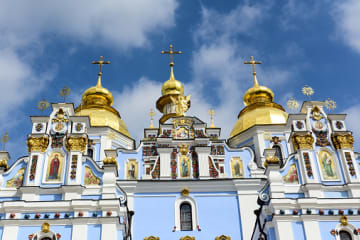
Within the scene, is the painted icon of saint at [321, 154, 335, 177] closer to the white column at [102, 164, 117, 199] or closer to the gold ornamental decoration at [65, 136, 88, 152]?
the white column at [102, 164, 117, 199]

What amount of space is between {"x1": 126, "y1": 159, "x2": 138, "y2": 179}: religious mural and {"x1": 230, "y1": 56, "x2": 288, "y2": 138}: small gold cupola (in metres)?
6.89

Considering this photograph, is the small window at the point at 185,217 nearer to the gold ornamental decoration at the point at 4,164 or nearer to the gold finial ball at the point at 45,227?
the gold finial ball at the point at 45,227

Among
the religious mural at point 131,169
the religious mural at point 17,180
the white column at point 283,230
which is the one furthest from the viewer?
the religious mural at point 131,169

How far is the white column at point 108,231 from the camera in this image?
15.7m

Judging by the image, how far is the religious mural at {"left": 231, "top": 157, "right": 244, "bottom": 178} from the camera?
20891 mm

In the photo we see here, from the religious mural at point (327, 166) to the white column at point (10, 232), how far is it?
11.1 metres

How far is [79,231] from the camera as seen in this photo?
627 inches

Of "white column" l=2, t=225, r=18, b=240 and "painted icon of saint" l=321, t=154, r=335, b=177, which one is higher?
"painted icon of saint" l=321, t=154, r=335, b=177

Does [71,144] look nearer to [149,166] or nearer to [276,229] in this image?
[149,166]

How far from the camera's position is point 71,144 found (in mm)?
18062

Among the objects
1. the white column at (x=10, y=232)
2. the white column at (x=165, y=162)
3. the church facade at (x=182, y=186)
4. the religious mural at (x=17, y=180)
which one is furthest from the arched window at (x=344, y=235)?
the religious mural at (x=17, y=180)

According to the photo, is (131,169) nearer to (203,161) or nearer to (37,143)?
(203,161)

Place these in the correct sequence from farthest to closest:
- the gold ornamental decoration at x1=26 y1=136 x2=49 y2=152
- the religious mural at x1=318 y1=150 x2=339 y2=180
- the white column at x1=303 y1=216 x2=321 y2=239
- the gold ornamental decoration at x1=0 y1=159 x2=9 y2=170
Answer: the gold ornamental decoration at x1=26 y1=136 x2=49 y2=152
the gold ornamental decoration at x1=0 y1=159 x2=9 y2=170
the religious mural at x1=318 y1=150 x2=339 y2=180
the white column at x1=303 y1=216 x2=321 y2=239

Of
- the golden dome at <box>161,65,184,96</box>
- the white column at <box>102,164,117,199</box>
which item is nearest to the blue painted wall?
the white column at <box>102,164,117,199</box>
